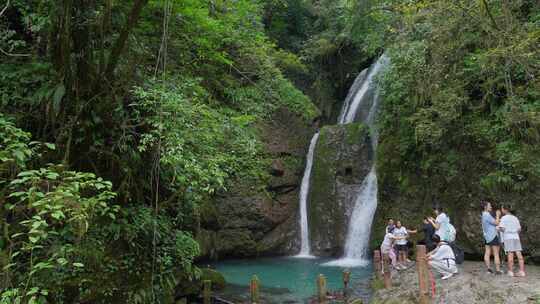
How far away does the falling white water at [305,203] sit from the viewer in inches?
790

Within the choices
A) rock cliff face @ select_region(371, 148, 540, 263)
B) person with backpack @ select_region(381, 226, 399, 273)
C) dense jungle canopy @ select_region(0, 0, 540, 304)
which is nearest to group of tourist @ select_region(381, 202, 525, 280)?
person with backpack @ select_region(381, 226, 399, 273)

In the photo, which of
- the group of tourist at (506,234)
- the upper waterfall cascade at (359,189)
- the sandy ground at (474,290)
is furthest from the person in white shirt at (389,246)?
the upper waterfall cascade at (359,189)

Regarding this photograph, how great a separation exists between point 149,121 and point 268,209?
14029 mm

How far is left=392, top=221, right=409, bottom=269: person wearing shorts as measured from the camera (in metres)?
11.9

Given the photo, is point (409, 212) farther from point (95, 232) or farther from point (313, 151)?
point (95, 232)

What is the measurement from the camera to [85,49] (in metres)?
6.56

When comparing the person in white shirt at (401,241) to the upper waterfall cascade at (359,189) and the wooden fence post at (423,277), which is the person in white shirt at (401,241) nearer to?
the wooden fence post at (423,277)

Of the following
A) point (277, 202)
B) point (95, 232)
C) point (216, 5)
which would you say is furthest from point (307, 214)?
point (95, 232)

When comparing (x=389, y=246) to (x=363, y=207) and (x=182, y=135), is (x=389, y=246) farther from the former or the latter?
(x=182, y=135)

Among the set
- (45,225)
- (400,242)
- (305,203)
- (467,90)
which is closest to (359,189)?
(305,203)

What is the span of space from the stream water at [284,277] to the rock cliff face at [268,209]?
2.70 ft

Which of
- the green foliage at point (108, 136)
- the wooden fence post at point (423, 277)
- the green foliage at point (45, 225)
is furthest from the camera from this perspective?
the wooden fence post at point (423, 277)

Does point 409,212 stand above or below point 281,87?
below

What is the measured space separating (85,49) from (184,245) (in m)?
3.66
